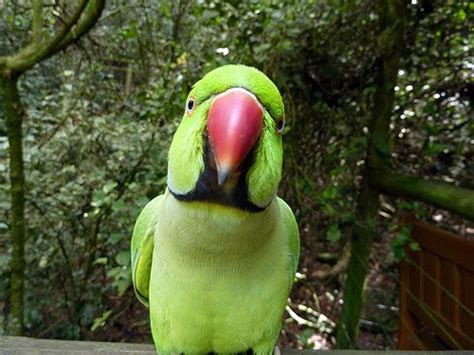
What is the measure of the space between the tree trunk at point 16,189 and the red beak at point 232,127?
1.11 meters

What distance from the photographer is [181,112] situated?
5.72 ft

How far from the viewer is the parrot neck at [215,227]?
65cm

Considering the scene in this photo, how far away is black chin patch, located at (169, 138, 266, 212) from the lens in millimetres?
601

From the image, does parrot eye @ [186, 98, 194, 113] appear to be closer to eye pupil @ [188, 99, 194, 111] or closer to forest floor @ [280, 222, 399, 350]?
eye pupil @ [188, 99, 194, 111]

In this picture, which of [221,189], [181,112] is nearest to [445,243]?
[181,112]

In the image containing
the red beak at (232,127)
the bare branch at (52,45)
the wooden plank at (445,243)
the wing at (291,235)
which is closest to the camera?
the red beak at (232,127)

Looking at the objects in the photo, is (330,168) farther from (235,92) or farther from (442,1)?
(235,92)

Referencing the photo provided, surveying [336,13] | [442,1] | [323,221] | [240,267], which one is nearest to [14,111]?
[240,267]

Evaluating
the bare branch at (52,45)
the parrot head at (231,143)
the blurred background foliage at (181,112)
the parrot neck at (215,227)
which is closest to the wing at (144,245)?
the parrot neck at (215,227)

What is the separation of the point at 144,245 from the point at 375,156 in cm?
123

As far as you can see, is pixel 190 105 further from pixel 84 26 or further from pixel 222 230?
pixel 84 26

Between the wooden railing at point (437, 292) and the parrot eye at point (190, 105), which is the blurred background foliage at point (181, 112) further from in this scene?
the parrot eye at point (190, 105)

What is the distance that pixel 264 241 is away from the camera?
2.55 feet

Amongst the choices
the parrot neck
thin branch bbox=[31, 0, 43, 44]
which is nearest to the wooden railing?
the parrot neck
